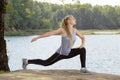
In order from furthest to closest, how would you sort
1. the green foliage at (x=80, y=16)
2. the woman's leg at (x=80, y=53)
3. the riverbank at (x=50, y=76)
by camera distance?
the green foliage at (x=80, y=16) → the woman's leg at (x=80, y=53) → the riverbank at (x=50, y=76)

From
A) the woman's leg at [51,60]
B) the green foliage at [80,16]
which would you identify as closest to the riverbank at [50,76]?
the woman's leg at [51,60]

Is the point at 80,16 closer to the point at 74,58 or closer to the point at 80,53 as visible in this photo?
the point at 74,58

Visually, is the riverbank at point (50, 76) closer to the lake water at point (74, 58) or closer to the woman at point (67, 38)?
the woman at point (67, 38)

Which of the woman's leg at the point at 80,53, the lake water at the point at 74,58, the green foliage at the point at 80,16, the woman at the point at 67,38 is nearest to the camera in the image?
the woman at the point at 67,38

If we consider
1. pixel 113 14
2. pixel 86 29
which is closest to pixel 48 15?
pixel 86 29

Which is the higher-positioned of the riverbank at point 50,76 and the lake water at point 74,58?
the riverbank at point 50,76

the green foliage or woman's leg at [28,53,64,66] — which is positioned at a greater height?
woman's leg at [28,53,64,66]

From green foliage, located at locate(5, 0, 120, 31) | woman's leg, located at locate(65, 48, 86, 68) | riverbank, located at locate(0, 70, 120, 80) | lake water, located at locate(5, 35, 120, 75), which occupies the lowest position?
green foliage, located at locate(5, 0, 120, 31)

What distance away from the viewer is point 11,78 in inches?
342

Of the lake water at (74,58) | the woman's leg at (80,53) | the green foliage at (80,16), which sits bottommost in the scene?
the green foliage at (80,16)

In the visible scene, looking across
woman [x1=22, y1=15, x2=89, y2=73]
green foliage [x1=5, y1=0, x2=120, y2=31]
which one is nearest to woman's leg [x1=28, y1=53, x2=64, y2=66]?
woman [x1=22, y1=15, x2=89, y2=73]

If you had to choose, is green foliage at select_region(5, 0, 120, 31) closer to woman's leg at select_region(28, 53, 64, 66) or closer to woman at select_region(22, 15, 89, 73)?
woman's leg at select_region(28, 53, 64, 66)

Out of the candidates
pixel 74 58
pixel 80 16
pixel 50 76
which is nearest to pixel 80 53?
pixel 50 76

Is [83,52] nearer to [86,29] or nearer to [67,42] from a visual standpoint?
[67,42]
